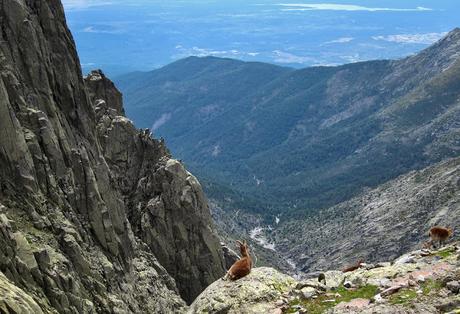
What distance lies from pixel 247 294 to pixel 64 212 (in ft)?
56.6

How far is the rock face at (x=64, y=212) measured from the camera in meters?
37.2

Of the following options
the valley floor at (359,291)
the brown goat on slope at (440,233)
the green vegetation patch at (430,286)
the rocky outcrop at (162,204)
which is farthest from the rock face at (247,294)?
the rocky outcrop at (162,204)

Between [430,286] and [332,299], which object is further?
[332,299]

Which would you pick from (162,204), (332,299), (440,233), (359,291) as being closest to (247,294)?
(332,299)

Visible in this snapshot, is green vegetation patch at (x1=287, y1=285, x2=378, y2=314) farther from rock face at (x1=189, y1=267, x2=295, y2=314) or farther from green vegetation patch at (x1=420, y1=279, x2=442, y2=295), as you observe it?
green vegetation patch at (x1=420, y1=279, x2=442, y2=295)

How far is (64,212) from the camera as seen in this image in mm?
45312

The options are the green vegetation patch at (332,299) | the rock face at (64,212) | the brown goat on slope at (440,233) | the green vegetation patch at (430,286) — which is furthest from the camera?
the brown goat on slope at (440,233)

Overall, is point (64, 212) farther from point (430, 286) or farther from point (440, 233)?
point (430, 286)

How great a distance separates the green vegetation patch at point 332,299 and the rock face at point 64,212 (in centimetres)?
1357

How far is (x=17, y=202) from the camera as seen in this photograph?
4053cm

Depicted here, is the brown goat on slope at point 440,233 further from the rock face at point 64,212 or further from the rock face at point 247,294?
the rock face at point 64,212

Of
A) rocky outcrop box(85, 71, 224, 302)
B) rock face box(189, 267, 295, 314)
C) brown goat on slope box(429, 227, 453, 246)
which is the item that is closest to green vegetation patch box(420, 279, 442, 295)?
rock face box(189, 267, 295, 314)

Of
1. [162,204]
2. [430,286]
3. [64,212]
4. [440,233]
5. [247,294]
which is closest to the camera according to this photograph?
[430,286]

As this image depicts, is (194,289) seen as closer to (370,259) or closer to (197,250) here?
(197,250)
